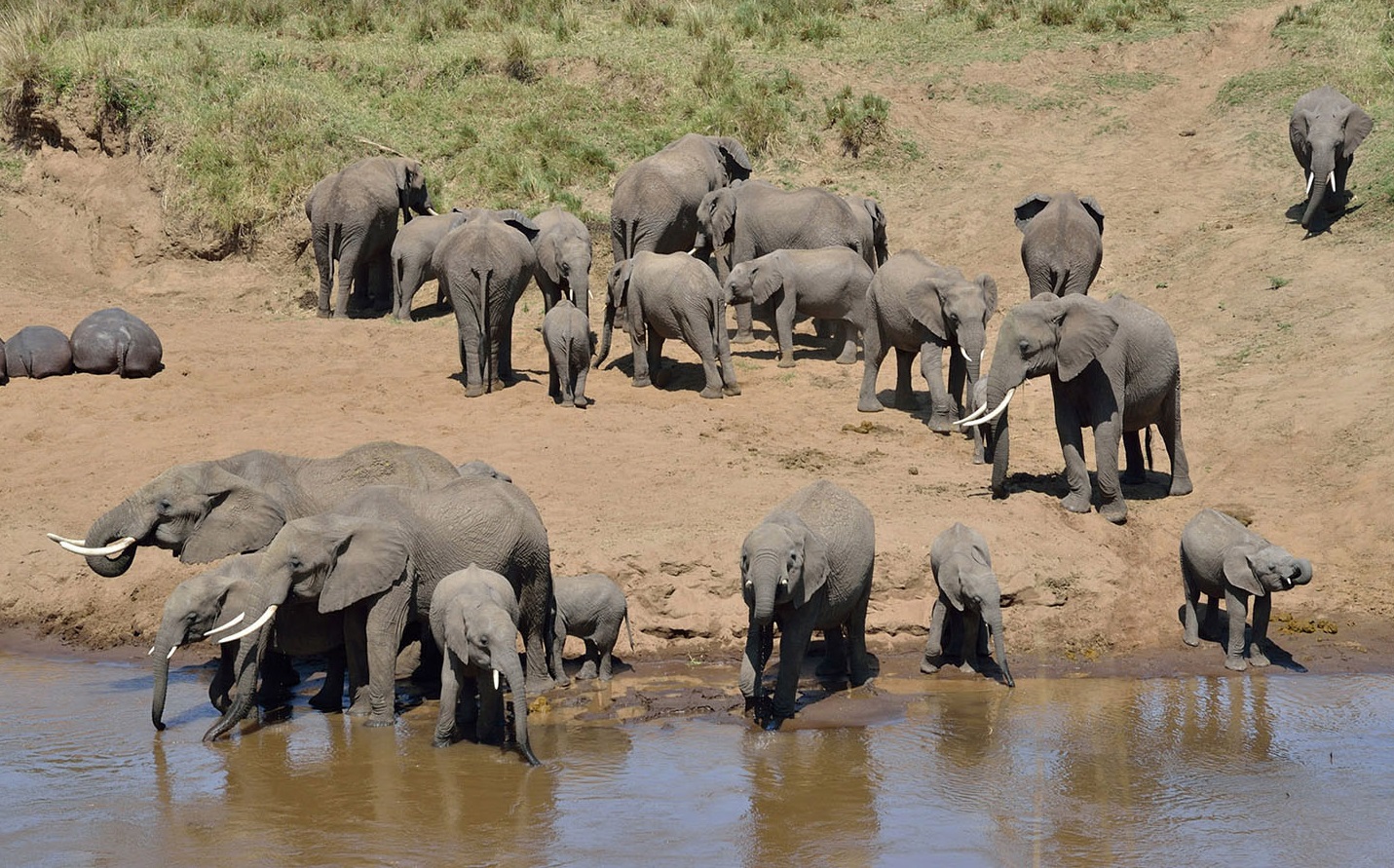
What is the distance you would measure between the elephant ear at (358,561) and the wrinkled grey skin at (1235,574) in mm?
5168

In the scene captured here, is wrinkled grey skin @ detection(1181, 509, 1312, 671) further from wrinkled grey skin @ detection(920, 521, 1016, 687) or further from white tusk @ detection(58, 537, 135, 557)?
white tusk @ detection(58, 537, 135, 557)

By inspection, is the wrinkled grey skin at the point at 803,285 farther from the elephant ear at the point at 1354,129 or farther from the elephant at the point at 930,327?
the elephant ear at the point at 1354,129

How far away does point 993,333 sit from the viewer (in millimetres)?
18766

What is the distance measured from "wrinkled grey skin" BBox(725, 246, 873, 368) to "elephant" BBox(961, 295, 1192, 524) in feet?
13.4

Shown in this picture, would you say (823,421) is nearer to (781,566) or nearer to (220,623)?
(781,566)

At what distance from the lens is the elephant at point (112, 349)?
53.8ft

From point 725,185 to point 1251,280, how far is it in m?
6.68

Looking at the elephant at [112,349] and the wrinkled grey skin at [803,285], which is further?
the wrinkled grey skin at [803,285]

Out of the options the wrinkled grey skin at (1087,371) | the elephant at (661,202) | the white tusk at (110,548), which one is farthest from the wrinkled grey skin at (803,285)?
the white tusk at (110,548)

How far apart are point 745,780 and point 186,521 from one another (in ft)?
12.8

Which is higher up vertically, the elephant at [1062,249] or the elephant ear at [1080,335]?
the elephant at [1062,249]

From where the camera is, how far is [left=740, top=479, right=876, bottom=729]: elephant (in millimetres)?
8812

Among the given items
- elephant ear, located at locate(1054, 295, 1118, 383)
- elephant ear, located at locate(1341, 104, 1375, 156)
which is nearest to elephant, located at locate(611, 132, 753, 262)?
elephant ear, located at locate(1341, 104, 1375, 156)

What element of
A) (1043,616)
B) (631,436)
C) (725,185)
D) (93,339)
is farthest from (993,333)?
(93,339)
